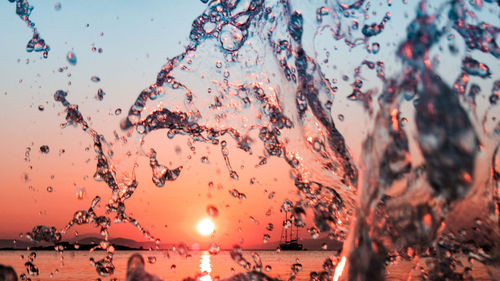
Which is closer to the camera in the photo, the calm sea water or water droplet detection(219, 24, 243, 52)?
water droplet detection(219, 24, 243, 52)

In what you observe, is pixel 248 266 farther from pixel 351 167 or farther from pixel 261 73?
pixel 261 73

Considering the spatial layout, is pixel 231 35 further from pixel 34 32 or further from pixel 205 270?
pixel 205 270

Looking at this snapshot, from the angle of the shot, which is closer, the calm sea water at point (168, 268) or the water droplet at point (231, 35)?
the water droplet at point (231, 35)

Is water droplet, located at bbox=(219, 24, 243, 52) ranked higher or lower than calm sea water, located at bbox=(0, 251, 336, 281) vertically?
higher

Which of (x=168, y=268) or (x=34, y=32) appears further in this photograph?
(x=168, y=268)

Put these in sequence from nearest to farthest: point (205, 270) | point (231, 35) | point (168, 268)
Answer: point (231, 35), point (205, 270), point (168, 268)

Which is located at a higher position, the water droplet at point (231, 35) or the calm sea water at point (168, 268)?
the water droplet at point (231, 35)

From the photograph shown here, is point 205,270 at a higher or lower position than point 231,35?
lower

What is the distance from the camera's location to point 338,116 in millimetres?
6098

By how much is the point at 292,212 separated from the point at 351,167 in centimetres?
92

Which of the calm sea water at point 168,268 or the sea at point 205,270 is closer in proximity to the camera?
the sea at point 205,270

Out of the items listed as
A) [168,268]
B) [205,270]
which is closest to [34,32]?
[205,270]

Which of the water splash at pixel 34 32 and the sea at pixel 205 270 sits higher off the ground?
the water splash at pixel 34 32

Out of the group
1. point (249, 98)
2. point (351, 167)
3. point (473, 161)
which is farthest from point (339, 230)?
point (473, 161)
